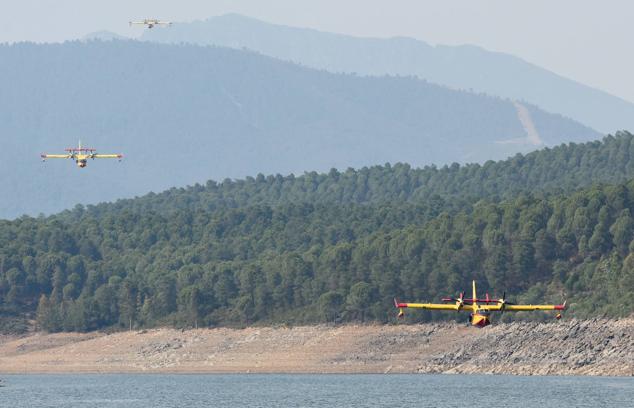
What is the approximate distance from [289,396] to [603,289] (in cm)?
5923

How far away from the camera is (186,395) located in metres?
158

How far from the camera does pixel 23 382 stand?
193500mm

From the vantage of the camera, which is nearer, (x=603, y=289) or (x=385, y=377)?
(x=385, y=377)

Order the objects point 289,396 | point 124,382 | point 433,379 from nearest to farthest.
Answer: point 289,396 → point 433,379 → point 124,382

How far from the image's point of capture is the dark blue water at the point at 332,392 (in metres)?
140

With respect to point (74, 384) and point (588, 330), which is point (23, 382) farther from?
point (588, 330)

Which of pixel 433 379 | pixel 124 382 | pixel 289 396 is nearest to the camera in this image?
pixel 289 396

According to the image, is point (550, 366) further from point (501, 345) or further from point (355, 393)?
point (355, 393)

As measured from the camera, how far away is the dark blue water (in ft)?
459

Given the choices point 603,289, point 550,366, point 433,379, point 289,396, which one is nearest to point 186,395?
point 289,396

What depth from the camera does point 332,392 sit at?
155875mm

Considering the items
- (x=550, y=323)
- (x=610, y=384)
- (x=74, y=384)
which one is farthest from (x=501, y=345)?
(x=74, y=384)

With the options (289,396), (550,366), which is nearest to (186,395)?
(289,396)

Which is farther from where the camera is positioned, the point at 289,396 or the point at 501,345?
the point at 501,345
